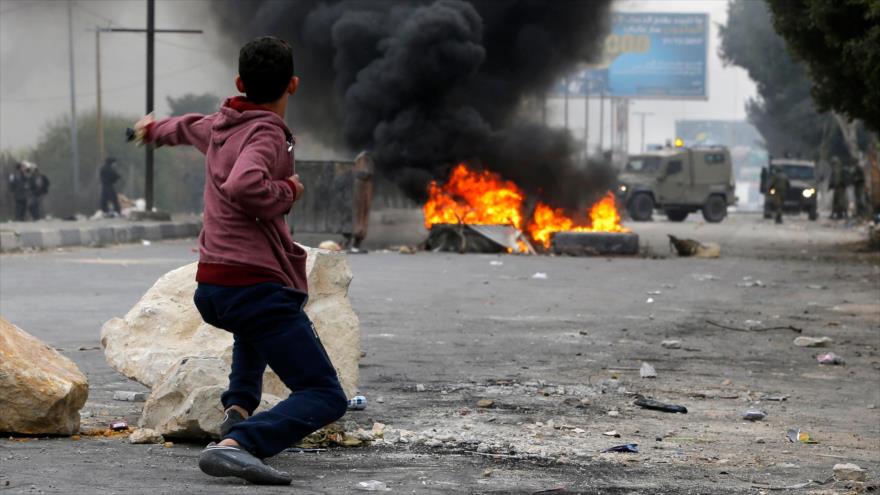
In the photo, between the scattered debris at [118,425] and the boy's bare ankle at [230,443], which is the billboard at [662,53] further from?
the boy's bare ankle at [230,443]

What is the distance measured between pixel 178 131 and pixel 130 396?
2.26 meters

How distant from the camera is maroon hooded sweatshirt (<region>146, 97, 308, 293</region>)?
410 centimetres

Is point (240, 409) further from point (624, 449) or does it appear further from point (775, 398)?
point (775, 398)

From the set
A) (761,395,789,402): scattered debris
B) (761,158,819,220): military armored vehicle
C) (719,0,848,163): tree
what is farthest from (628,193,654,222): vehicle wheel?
(761,395,789,402): scattered debris

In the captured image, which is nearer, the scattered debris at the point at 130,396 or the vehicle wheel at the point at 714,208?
the scattered debris at the point at 130,396

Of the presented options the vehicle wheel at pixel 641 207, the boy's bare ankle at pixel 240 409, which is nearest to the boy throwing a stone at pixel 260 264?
the boy's bare ankle at pixel 240 409

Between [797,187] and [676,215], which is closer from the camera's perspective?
[676,215]

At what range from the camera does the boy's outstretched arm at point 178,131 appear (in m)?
4.50

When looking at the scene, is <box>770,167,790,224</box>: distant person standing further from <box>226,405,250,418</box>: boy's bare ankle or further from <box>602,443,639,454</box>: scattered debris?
<box>226,405,250,418</box>: boy's bare ankle

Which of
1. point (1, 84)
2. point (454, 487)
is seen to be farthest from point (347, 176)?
point (1, 84)

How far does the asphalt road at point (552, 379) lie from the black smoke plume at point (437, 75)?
27.3 ft

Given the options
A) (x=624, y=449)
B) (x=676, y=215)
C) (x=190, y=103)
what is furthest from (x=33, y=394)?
(x=190, y=103)

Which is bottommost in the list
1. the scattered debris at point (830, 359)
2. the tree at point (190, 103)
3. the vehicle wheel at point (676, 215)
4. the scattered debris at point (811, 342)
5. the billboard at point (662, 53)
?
the vehicle wheel at point (676, 215)

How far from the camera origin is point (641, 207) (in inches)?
1720
